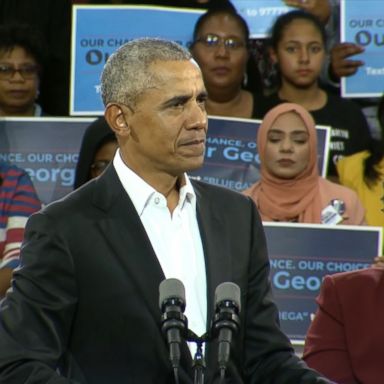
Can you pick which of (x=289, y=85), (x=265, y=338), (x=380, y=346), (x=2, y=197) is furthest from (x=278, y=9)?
(x=265, y=338)

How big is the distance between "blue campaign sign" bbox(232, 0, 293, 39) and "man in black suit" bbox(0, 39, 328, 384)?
362 centimetres

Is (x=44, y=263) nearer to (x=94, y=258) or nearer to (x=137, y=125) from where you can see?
(x=94, y=258)

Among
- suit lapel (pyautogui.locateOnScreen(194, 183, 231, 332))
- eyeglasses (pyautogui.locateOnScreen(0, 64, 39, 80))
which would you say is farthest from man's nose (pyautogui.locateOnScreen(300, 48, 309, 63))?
suit lapel (pyautogui.locateOnScreen(194, 183, 231, 332))

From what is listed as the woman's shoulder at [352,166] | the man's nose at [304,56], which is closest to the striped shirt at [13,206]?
the woman's shoulder at [352,166]

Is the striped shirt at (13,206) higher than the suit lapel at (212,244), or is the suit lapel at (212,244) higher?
the suit lapel at (212,244)

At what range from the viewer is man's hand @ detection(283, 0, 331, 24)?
6406 millimetres

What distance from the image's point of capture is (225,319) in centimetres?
224

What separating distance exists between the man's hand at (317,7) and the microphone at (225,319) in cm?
429

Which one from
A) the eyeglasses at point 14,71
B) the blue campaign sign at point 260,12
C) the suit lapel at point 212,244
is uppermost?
the blue campaign sign at point 260,12

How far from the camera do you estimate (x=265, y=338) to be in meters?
2.65

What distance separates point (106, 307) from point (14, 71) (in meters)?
3.51

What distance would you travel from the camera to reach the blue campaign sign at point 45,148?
5.54 m

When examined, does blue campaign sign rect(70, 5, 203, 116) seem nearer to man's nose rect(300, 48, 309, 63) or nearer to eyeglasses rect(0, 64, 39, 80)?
eyeglasses rect(0, 64, 39, 80)

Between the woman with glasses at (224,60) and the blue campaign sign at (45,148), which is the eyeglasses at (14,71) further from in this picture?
the woman with glasses at (224,60)
